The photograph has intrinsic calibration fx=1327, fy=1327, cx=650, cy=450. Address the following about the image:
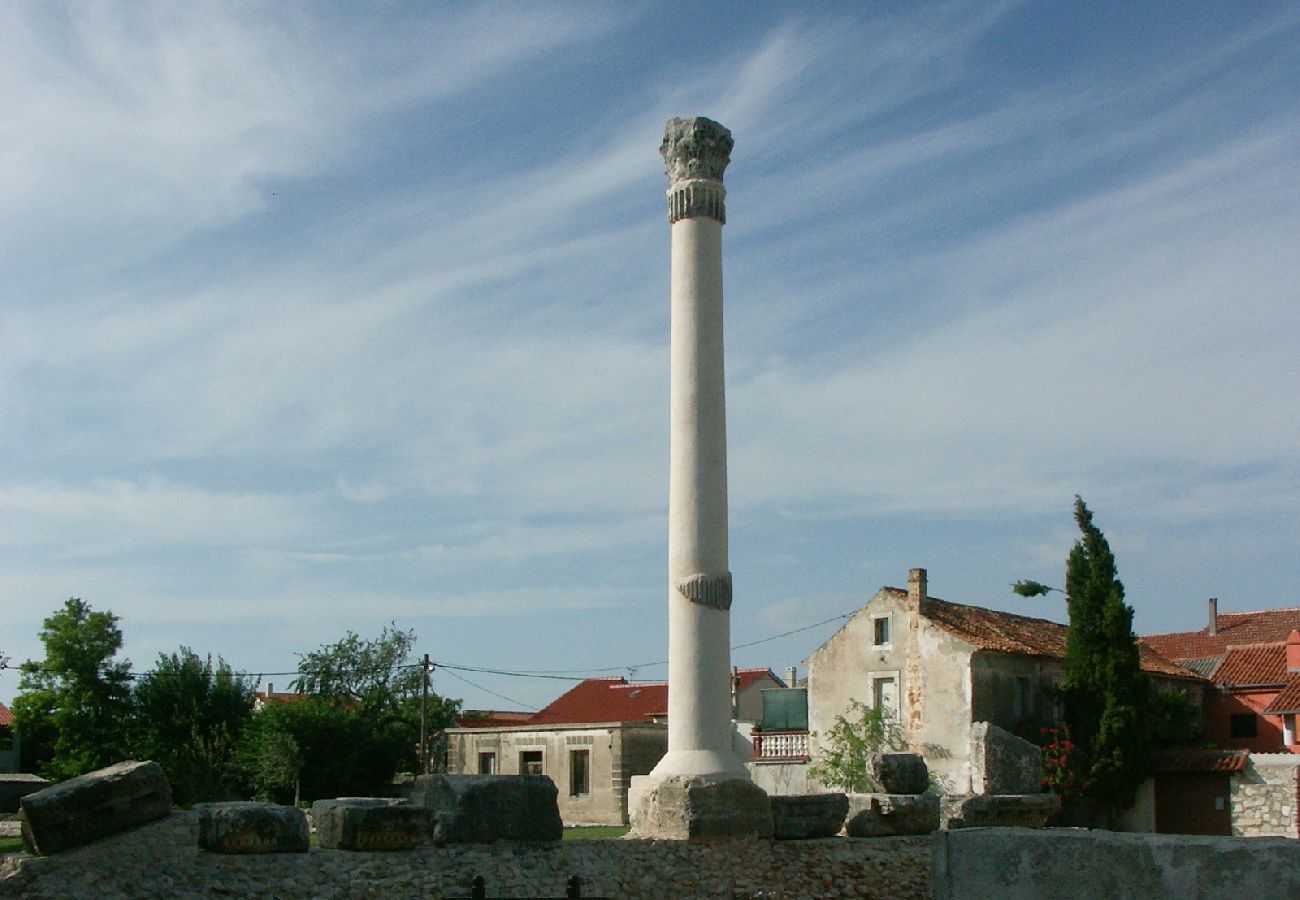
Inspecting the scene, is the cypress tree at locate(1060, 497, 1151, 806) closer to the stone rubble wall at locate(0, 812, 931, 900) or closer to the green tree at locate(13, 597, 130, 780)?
the stone rubble wall at locate(0, 812, 931, 900)

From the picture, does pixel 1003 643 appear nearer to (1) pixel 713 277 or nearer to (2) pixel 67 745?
(1) pixel 713 277

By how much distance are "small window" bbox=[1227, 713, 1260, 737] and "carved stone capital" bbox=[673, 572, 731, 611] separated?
23.3 m

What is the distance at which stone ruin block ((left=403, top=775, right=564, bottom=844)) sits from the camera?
38.7ft

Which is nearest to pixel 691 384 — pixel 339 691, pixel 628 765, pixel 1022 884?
pixel 1022 884

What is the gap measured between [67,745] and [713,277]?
90.5ft

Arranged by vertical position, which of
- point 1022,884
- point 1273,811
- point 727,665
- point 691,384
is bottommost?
point 1273,811

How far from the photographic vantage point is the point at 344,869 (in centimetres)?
1091

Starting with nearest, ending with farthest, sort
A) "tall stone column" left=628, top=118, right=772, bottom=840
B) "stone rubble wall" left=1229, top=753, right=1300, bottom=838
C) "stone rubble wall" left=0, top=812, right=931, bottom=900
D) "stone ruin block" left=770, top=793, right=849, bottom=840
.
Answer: "stone rubble wall" left=0, top=812, right=931, bottom=900, "stone ruin block" left=770, top=793, right=849, bottom=840, "tall stone column" left=628, top=118, right=772, bottom=840, "stone rubble wall" left=1229, top=753, right=1300, bottom=838

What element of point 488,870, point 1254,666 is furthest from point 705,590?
point 1254,666

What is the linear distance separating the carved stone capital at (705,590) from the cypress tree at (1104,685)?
17.1 meters

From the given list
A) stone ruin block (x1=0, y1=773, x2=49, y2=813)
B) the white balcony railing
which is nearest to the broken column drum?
stone ruin block (x1=0, y1=773, x2=49, y2=813)

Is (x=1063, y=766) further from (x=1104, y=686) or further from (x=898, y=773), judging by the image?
(x=898, y=773)

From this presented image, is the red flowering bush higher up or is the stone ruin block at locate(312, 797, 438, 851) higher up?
the stone ruin block at locate(312, 797, 438, 851)

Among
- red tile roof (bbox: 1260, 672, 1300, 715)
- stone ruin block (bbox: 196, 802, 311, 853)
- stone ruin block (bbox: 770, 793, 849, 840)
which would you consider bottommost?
stone ruin block (bbox: 770, 793, 849, 840)
